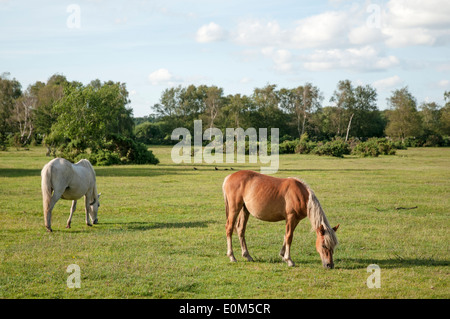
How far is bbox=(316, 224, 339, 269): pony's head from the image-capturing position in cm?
751

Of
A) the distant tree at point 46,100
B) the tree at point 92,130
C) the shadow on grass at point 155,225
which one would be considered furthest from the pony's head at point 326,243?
the distant tree at point 46,100

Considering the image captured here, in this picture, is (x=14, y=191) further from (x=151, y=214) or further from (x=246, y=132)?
(x=246, y=132)

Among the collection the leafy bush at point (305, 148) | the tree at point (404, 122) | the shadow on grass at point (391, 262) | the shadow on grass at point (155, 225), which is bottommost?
the shadow on grass at point (155, 225)

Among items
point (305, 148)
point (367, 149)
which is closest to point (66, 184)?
point (367, 149)

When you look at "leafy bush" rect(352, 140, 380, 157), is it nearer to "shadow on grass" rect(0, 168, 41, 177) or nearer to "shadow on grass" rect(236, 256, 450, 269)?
"shadow on grass" rect(0, 168, 41, 177)

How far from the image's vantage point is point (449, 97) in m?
88.8

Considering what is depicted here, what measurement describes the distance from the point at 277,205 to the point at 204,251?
80.2 inches

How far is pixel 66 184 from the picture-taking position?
11195 millimetres

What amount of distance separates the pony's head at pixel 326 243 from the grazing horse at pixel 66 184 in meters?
6.70

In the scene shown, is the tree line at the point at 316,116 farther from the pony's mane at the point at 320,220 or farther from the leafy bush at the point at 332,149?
the pony's mane at the point at 320,220

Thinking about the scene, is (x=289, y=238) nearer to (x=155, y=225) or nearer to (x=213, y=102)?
(x=155, y=225)

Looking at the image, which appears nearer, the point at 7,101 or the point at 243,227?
the point at 243,227

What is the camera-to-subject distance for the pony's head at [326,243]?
7.51 meters
